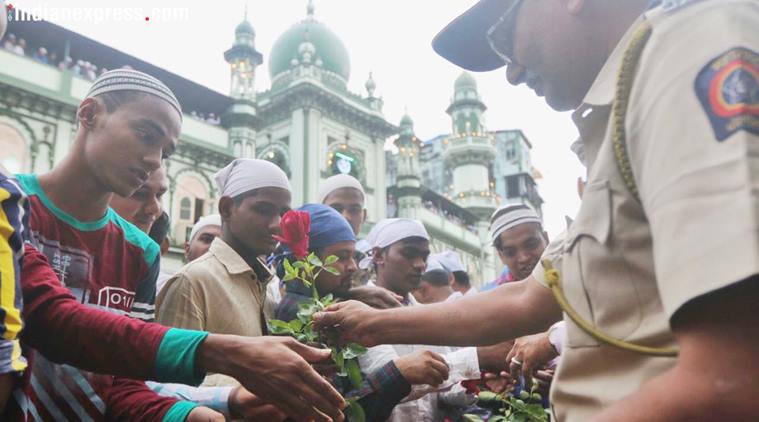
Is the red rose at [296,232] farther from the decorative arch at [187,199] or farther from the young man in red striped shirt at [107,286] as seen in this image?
the decorative arch at [187,199]

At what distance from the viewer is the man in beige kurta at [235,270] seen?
2838mm

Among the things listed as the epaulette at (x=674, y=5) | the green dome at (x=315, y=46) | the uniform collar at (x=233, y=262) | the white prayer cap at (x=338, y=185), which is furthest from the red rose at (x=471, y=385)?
the green dome at (x=315, y=46)

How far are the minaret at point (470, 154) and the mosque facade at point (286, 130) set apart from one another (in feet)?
0.26

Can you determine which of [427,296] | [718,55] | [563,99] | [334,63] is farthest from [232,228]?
[334,63]

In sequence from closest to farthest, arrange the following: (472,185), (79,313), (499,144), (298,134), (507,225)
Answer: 1. (79,313)
2. (507,225)
3. (298,134)
4. (472,185)
5. (499,144)

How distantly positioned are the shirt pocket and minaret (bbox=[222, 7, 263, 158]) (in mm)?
23211

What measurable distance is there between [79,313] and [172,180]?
68.3ft

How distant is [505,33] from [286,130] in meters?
27.3

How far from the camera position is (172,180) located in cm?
2131

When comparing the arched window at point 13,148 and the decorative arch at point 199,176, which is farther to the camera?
the decorative arch at point 199,176

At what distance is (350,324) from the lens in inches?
86.9

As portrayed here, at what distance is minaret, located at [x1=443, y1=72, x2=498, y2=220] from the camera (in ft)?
141

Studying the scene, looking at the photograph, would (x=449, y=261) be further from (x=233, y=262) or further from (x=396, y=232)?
(x=233, y=262)

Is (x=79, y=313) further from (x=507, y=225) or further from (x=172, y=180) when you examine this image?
(x=172, y=180)
